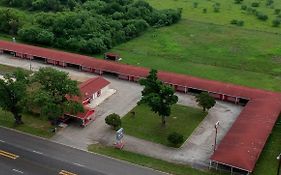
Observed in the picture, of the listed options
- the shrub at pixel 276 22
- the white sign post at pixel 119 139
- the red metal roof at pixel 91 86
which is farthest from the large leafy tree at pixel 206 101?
the shrub at pixel 276 22

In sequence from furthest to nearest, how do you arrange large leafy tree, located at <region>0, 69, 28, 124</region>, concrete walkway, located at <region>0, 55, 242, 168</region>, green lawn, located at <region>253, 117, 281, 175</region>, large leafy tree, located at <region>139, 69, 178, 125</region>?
large leafy tree, located at <region>139, 69, 178, 125</region>
large leafy tree, located at <region>0, 69, 28, 124</region>
concrete walkway, located at <region>0, 55, 242, 168</region>
green lawn, located at <region>253, 117, 281, 175</region>

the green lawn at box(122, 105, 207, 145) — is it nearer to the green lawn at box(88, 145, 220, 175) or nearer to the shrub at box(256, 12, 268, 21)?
the green lawn at box(88, 145, 220, 175)

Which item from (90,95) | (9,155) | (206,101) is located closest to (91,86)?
(90,95)

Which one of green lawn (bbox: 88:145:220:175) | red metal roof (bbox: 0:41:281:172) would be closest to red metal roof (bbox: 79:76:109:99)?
red metal roof (bbox: 0:41:281:172)

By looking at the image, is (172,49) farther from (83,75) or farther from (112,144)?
(112,144)

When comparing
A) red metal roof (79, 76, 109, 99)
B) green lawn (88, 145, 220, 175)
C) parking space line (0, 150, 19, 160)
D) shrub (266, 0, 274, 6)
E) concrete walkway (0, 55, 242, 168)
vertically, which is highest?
shrub (266, 0, 274, 6)

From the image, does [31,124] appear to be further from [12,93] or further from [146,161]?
[146,161]
